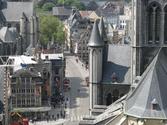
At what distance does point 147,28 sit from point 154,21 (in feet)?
4.07

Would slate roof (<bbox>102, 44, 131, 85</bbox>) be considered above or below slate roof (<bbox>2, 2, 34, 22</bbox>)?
below

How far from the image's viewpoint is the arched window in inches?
2749

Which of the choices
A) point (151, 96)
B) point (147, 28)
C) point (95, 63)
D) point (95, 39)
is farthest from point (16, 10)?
point (151, 96)

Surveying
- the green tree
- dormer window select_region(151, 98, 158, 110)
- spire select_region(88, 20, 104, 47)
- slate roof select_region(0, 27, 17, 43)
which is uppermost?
the green tree

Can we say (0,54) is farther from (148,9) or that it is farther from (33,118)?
(148,9)

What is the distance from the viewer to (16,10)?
6156 inches

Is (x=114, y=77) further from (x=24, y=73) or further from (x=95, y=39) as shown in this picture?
(x=24, y=73)

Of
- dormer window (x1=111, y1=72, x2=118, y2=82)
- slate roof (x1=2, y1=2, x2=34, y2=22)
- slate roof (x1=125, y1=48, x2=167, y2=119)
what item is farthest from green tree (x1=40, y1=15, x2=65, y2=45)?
slate roof (x1=125, y1=48, x2=167, y2=119)

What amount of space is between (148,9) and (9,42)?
69061mm

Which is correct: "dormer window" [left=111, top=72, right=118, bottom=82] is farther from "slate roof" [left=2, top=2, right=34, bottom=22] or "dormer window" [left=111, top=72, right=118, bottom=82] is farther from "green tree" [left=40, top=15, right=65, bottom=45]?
"green tree" [left=40, top=15, right=65, bottom=45]

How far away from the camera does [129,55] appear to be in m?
78.6

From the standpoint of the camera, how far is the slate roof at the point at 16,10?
15388 centimetres

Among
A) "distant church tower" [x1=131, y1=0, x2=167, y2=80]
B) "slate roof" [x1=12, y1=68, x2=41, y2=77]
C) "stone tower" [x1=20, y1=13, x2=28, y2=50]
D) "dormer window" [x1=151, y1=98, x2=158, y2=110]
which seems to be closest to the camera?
"dormer window" [x1=151, y1=98, x2=158, y2=110]

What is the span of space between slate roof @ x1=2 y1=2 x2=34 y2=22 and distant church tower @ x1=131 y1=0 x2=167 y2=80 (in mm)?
85184
